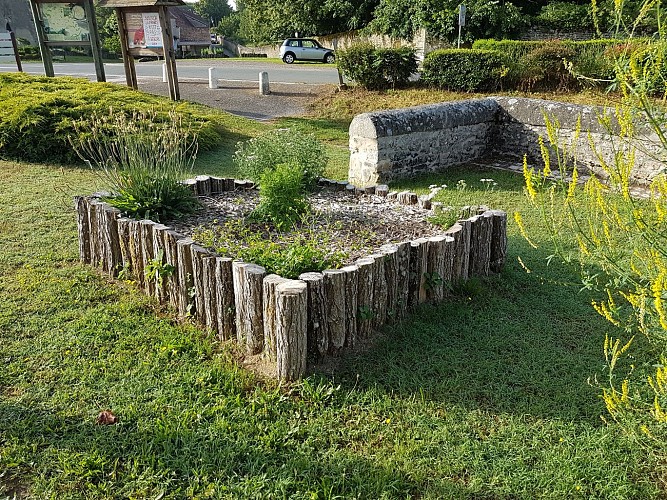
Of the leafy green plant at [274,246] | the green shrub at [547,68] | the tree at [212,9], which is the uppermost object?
the tree at [212,9]

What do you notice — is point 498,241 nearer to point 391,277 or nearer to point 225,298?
point 391,277

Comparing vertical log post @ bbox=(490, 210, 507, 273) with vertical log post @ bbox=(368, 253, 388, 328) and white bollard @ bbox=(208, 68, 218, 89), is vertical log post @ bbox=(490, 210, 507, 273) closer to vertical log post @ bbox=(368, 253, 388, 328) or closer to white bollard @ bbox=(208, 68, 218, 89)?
vertical log post @ bbox=(368, 253, 388, 328)

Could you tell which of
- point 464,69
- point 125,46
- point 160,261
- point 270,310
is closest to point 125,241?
point 160,261

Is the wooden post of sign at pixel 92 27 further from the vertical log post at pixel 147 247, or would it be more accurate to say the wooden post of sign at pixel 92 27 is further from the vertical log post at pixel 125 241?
the vertical log post at pixel 147 247

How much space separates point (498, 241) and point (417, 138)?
3.40 metres

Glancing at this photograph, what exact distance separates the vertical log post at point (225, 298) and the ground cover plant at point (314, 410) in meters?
0.12

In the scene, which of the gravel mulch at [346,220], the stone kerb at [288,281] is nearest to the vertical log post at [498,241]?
the stone kerb at [288,281]

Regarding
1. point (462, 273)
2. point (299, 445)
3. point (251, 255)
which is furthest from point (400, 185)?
point (299, 445)

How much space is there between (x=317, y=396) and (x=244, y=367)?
578mm

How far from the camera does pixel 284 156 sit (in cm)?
587

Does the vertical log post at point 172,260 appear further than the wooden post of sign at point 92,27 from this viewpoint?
No

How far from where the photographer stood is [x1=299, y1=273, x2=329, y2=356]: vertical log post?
11.3ft

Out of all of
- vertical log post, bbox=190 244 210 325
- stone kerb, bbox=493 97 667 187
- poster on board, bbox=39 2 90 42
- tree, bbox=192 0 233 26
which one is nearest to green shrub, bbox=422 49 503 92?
stone kerb, bbox=493 97 667 187

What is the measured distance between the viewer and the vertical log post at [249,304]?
3508 millimetres
